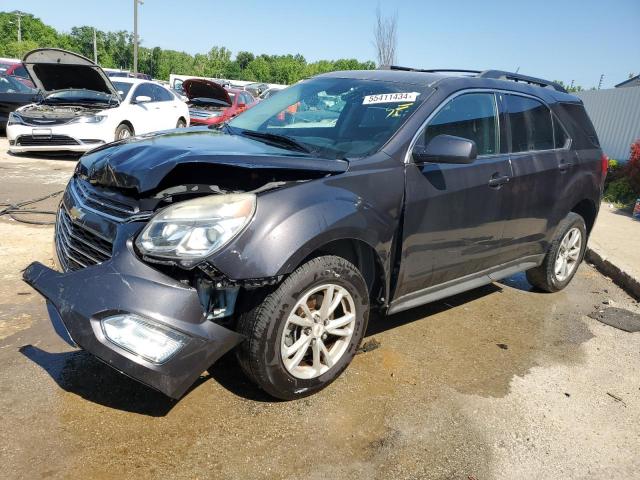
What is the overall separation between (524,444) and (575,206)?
9.36 feet

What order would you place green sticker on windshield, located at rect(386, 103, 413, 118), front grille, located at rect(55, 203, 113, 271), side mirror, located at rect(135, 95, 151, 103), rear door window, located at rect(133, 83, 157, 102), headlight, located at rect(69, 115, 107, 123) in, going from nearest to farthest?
front grille, located at rect(55, 203, 113, 271), green sticker on windshield, located at rect(386, 103, 413, 118), headlight, located at rect(69, 115, 107, 123), side mirror, located at rect(135, 95, 151, 103), rear door window, located at rect(133, 83, 157, 102)

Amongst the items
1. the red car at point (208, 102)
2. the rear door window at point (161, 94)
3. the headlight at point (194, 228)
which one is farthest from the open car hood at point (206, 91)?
the headlight at point (194, 228)

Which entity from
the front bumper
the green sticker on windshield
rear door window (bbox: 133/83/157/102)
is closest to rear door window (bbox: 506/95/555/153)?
the green sticker on windshield

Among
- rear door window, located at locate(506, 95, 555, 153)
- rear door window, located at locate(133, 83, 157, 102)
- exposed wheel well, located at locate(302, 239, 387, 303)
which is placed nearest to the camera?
exposed wheel well, located at locate(302, 239, 387, 303)

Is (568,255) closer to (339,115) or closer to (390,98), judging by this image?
(390,98)

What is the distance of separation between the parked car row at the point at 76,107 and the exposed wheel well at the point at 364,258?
24.7ft

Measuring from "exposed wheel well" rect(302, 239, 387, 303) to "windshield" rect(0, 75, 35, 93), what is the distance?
12.2 metres

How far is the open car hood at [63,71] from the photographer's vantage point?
31.7ft

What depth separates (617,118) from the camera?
13539 millimetres

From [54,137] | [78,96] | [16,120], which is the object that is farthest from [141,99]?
[16,120]

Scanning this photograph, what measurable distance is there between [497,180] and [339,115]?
1.20 metres

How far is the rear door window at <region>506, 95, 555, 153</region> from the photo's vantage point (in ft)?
13.4

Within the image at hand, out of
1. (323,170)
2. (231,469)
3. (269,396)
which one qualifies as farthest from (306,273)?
(231,469)

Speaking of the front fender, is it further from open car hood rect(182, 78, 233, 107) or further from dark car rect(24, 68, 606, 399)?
open car hood rect(182, 78, 233, 107)
